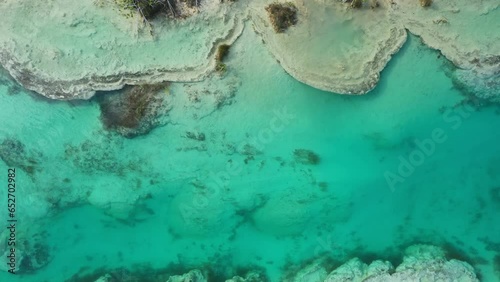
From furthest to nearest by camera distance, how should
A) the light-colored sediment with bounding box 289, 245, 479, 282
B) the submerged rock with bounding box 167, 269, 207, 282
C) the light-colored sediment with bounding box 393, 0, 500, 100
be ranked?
the submerged rock with bounding box 167, 269, 207, 282 < the light-colored sediment with bounding box 289, 245, 479, 282 < the light-colored sediment with bounding box 393, 0, 500, 100

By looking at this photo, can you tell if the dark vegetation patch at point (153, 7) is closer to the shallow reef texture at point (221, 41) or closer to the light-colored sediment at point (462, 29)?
the shallow reef texture at point (221, 41)

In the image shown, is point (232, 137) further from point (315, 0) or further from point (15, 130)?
point (15, 130)

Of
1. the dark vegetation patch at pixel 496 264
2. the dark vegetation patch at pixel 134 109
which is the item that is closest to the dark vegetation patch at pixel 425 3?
the dark vegetation patch at pixel 134 109

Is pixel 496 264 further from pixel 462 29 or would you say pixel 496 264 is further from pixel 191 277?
pixel 191 277

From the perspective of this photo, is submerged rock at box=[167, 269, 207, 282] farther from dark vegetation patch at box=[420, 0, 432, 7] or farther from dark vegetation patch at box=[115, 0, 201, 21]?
dark vegetation patch at box=[420, 0, 432, 7]

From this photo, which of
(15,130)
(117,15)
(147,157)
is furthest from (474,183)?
(15,130)

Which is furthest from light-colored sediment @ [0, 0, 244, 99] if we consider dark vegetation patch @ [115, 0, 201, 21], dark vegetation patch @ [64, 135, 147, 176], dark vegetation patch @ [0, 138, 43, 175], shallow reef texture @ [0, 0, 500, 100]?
dark vegetation patch @ [0, 138, 43, 175]

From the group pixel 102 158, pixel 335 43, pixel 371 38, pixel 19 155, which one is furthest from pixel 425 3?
pixel 19 155
